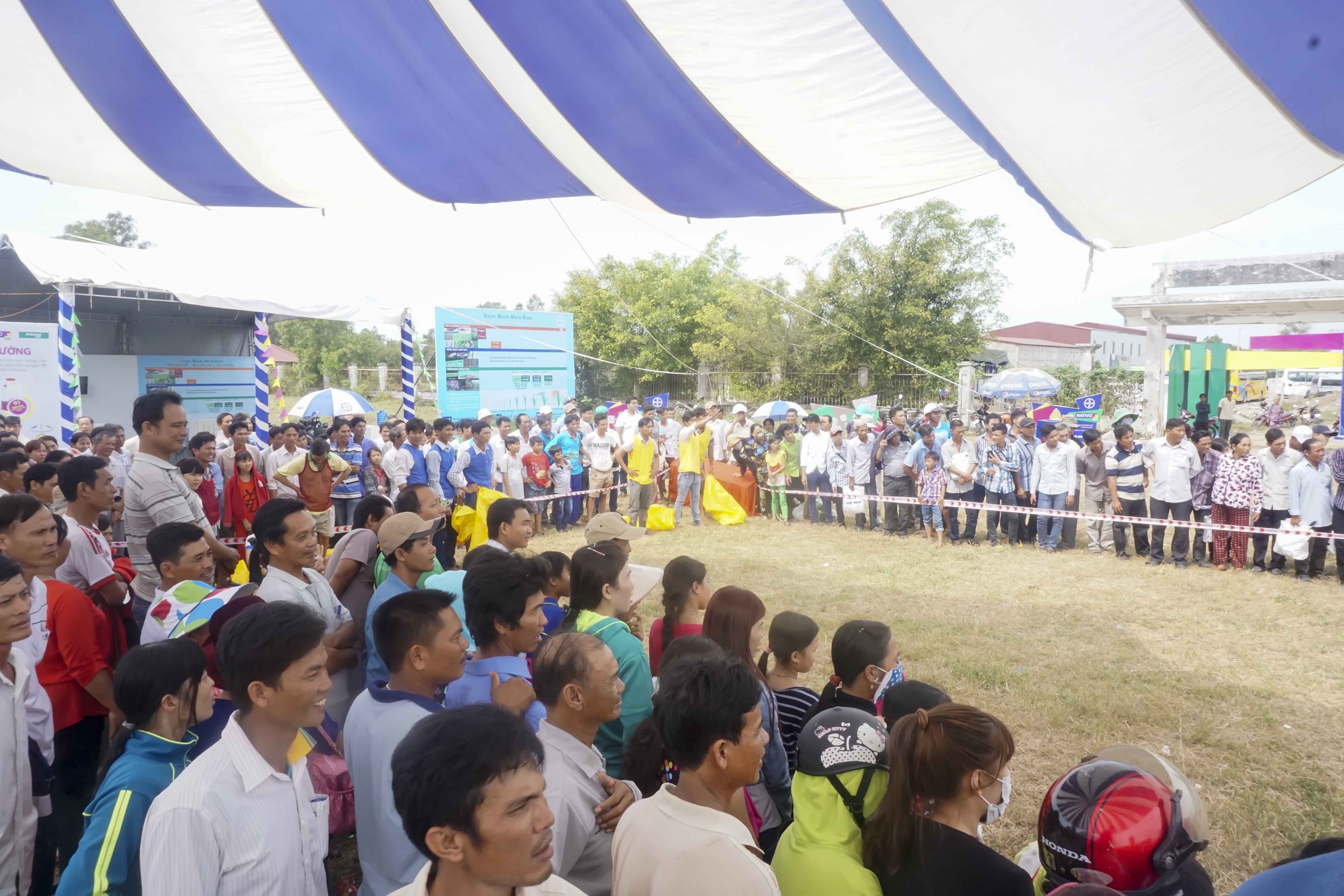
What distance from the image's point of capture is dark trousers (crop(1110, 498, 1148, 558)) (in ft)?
28.9

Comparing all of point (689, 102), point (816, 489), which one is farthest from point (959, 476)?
point (689, 102)

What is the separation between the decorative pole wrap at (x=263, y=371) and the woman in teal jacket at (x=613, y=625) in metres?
9.04

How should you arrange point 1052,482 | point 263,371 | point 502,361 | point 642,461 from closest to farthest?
point 1052,482, point 642,461, point 263,371, point 502,361

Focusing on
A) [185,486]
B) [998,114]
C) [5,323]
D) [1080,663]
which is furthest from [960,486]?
[5,323]

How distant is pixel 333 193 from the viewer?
5.52 metres

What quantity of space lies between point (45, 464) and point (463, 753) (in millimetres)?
4176

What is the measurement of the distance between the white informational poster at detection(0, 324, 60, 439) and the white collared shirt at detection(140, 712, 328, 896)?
38.9 ft

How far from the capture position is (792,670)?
284 centimetres

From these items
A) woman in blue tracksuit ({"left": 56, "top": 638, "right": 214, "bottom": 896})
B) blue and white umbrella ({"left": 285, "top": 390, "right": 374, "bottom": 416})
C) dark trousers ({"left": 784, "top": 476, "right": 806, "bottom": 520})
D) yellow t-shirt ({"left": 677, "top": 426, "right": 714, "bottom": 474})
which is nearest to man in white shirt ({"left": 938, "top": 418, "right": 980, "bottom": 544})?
dark trousers ({"left": 784, "top": 476, "right": 806, "bottom": 520})

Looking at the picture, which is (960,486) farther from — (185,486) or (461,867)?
(461,867)

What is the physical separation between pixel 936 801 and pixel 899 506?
9023 mm

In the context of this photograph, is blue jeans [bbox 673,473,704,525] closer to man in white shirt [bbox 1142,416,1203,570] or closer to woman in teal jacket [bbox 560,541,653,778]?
man in white shirt [bbox 1142,416,1203,570]

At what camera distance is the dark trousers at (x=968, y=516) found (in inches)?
390

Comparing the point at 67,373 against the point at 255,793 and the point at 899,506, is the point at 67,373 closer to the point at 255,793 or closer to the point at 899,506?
the point at 255,793
